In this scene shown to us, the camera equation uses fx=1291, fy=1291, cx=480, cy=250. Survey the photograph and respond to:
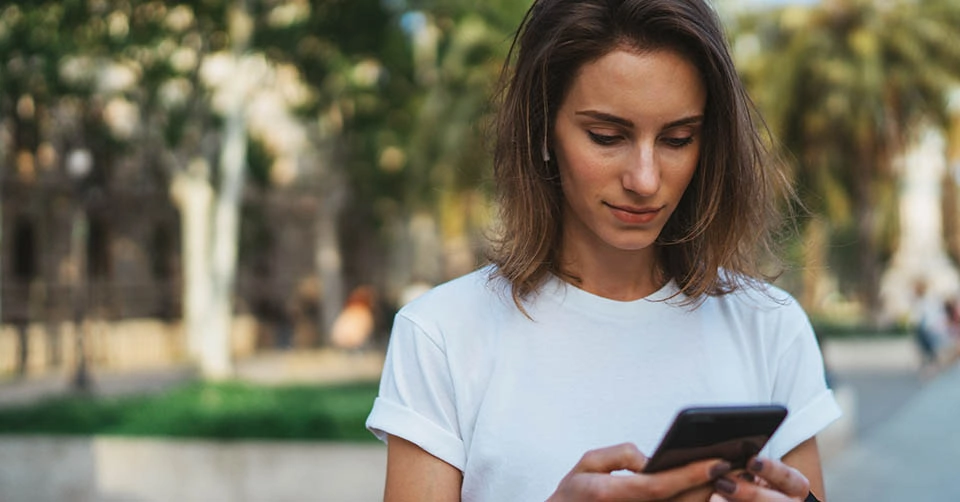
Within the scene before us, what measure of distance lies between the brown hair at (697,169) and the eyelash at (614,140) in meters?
0.05

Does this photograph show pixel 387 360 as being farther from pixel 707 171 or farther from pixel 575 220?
pixel 707 171

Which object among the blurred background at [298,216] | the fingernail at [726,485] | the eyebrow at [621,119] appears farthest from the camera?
A: the blurred background at [298,216]

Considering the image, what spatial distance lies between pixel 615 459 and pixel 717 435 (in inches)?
5.9

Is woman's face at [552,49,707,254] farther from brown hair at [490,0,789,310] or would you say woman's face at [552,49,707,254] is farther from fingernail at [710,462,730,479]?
fingernail at [710,462,730,479]

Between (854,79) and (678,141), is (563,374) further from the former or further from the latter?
(854,79)

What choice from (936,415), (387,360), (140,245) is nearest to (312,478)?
(387,360)

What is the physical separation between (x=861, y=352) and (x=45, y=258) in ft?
63.6

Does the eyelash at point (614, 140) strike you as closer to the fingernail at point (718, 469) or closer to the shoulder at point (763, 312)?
the shoulder at point (763, 312)

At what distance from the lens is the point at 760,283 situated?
2.06 metres

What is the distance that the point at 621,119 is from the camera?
1.84 meters

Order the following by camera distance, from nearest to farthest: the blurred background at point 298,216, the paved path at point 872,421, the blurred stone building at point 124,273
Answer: the blurred background at point 298,216, the paved path at point 872,421, the blurred stone building at point 124,273

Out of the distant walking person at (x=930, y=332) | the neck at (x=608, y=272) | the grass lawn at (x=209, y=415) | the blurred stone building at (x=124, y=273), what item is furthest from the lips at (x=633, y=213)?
the blurred stone building at (x=124, y=273)

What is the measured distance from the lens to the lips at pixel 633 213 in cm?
190

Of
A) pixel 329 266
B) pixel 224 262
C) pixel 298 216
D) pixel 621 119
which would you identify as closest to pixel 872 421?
pixel 224 262
